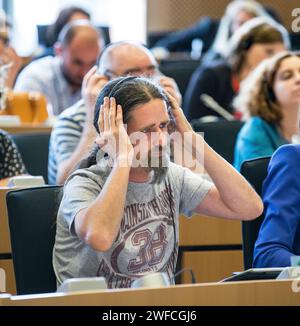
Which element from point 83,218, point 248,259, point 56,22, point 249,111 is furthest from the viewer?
point 56,22

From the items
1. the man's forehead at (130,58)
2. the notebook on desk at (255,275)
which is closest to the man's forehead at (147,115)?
the notebook on desk at (255,275)

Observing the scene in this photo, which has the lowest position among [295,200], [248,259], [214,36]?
[248,259]

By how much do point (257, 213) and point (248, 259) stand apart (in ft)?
0.52

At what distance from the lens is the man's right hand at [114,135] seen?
196cm

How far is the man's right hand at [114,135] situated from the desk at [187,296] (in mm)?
510

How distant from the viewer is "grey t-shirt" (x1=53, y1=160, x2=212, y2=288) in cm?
200

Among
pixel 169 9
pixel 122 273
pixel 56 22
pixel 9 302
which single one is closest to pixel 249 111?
pixel 122 273

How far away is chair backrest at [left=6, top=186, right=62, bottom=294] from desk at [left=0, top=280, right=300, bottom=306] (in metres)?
0.68

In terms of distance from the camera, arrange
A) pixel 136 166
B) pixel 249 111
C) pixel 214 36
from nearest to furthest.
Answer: pixel 136 166, pixel 249 111, pixel 214 36

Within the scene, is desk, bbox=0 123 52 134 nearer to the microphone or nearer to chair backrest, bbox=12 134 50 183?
chair backrest, bbox=12 134 50 183

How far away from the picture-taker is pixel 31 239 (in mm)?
2139

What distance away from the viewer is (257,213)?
214cm

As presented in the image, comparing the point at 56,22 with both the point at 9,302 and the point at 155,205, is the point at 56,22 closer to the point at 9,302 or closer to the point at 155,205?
the point at 155,205

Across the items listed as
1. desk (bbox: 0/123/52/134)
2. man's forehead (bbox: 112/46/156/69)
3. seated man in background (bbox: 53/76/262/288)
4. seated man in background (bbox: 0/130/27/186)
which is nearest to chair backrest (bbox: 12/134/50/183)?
seated man in background (bbox: 0/130/27/186)
